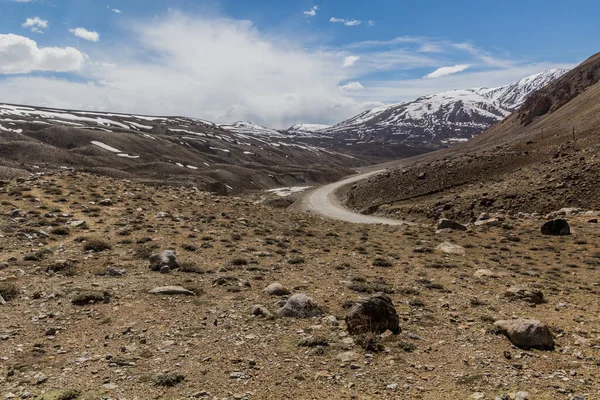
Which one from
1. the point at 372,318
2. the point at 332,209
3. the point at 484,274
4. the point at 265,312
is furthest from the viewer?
the point at 332,209

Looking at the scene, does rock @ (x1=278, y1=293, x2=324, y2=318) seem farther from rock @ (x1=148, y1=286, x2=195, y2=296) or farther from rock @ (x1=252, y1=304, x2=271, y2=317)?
rock @ (x1=148, y1=286, x2=195, y2=296)

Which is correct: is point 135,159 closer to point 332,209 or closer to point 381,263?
point 332,209

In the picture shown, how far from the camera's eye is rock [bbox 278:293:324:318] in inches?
447

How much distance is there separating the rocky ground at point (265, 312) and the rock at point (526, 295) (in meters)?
0.06

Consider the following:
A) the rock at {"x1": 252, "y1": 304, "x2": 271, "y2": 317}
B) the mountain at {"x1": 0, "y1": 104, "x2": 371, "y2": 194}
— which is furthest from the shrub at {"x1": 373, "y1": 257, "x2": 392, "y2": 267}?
the mountain at {"x1": 0, "y1": 104, "x2": 371, "y2": 194}

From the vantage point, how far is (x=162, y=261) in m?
15.4

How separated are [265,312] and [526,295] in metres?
9.05

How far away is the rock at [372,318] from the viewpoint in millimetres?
10187

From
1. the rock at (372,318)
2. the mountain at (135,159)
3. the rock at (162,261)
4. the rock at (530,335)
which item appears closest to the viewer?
the rock at (530,335)

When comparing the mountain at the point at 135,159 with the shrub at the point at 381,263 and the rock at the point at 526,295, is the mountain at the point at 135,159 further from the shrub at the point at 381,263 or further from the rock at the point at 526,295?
the rock at the point at 526,295

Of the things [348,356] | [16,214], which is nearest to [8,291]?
[348,356]

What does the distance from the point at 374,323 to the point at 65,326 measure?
818 cm

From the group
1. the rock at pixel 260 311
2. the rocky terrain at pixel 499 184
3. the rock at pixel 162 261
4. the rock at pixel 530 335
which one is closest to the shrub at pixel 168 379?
the rock at pixel 260 311

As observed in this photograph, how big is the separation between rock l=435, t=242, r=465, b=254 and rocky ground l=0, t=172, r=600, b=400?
16 centimetres
